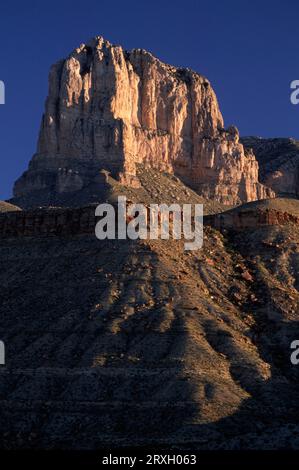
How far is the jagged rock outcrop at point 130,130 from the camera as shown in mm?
162875

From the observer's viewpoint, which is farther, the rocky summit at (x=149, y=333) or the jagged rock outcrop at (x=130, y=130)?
the jagged rock outcrop at (x=130, y=130)

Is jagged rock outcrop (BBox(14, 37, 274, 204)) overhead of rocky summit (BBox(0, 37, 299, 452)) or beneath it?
overhead

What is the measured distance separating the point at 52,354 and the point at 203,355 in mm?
10061

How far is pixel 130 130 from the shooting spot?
564ft

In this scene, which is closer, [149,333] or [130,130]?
[149,333]

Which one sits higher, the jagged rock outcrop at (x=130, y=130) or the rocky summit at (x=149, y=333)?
the jagged rock outcrop at (x=130, y=130)

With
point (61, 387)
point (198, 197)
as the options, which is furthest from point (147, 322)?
point (198, 197)

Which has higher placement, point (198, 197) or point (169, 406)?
point (198, 197)

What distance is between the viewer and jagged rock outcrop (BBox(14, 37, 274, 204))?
16288 centimetres

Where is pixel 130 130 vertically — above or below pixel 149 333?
above

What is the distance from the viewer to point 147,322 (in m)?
79.1
